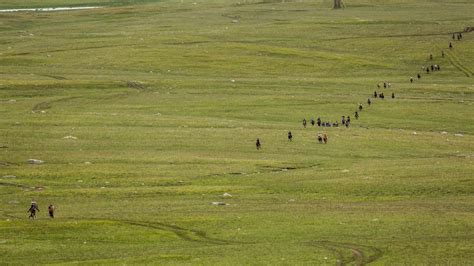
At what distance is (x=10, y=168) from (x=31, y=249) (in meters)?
35.4

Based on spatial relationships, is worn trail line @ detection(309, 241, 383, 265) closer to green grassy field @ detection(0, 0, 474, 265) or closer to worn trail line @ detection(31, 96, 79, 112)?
green grassy field @ detection(0, 0, 474, 265)

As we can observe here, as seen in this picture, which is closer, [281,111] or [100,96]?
[281,111]

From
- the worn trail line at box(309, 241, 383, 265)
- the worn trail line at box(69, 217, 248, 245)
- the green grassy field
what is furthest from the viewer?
the worn trail line at box(69, 217, 248, 245)

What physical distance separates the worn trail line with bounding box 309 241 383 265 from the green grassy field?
14 centimetres

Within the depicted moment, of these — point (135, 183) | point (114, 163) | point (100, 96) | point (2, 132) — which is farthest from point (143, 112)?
point (135, 183)

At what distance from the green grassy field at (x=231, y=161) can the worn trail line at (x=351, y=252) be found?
0.45ft

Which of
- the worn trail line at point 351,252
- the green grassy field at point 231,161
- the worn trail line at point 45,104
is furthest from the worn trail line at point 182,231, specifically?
the worn trail line at point 45,104

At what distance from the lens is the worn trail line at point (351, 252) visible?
68562mm

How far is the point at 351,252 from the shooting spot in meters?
70.9

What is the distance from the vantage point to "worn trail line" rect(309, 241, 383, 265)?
68562 millimetres

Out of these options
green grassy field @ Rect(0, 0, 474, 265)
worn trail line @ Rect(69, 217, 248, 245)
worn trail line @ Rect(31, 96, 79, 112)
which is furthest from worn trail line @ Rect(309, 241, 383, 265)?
worn trail line @ Rect(31, 96, 79, 112)

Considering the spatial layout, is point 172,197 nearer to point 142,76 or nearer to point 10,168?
point 10,168

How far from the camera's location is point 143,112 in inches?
5787

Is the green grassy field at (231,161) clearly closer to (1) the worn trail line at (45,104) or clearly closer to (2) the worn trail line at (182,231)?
(2) the worn trail line at (182,231)
